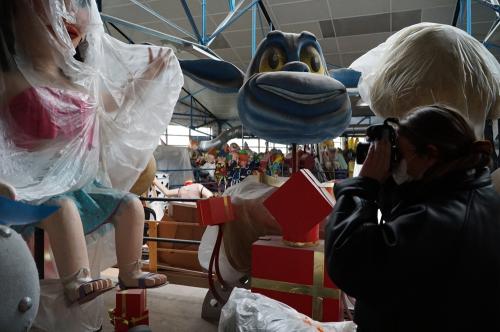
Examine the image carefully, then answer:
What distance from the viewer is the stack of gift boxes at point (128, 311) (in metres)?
1.08

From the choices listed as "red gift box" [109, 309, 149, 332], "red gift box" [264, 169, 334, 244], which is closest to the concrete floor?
"red gift box" [109, 309, 149, 332]

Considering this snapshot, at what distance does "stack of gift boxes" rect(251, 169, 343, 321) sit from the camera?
1.08 m

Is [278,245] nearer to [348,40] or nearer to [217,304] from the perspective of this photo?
[217,304]

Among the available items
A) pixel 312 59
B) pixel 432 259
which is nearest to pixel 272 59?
pixel 312 59

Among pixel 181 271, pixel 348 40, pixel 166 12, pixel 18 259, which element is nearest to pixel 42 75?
pixel 18 259

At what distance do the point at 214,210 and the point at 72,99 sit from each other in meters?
0.55

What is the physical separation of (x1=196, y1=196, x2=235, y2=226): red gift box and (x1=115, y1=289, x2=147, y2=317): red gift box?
29 cm

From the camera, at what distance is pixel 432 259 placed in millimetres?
593

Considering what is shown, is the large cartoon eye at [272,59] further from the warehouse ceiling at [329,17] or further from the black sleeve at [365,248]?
the warehouse ceiling at [329,17]

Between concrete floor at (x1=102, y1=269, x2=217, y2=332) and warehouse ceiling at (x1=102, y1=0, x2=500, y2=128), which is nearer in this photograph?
concrete floor at (x1=102, y1=269, x2=217, y2=332)

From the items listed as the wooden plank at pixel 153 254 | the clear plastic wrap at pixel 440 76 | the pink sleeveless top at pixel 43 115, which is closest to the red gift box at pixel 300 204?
the clear plastic wrap at pixel 440 76

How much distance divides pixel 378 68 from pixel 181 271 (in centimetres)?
183

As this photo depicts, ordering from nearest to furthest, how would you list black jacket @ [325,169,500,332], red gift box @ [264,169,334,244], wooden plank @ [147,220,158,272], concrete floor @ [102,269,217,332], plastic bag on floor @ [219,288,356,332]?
black jacket @ [325,169,500,332] → plastic bag on floor @ [219,288,356,332] → red gift box @ [264,169,334,244] → concrete floor @ [102,269,217,332] → wooden plank @ [147,220,158,272]

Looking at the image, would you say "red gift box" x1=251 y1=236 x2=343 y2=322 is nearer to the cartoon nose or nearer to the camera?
the camera
